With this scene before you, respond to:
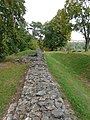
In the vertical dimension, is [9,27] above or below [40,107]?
above

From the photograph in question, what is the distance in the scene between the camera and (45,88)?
905 centimetres

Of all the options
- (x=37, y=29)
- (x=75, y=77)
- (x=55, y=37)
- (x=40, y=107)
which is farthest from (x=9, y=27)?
(x=37, y=29)

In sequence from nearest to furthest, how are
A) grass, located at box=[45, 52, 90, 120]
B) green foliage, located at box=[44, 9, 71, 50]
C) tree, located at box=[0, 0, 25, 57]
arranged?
grass, located at box=[45, 52, 90, 120] → tree, located at box=[0, 0, 25, 57] → green foliage, located at box=[44, 9, 71, 50]

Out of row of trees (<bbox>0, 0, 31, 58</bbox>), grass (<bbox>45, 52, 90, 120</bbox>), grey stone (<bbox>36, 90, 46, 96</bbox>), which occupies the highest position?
row of trees (<bbox>0, 0, 31, 58</bbox>)

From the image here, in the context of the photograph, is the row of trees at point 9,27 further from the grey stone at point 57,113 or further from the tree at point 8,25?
the grey stone at point 57,113

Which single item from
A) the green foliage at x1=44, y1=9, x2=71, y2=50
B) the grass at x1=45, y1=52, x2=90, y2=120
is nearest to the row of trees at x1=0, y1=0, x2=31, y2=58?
the grass at x1=45, y1=52, x2=90, y2=120

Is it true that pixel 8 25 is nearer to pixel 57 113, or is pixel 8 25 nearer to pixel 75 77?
pixel 75 77

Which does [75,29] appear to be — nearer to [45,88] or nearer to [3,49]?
[3,49]

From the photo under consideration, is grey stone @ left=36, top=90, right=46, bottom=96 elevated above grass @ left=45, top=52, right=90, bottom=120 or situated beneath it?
elevated above

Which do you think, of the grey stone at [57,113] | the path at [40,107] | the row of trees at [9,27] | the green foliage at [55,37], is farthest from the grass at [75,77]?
the green foliage at [55,37]

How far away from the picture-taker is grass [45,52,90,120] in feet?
29.9

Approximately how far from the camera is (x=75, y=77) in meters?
18.9

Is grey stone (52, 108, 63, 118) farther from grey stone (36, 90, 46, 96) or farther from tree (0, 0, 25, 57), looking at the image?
tree (0, 0, 25, 57)

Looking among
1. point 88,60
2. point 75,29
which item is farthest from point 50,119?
point 75,29
